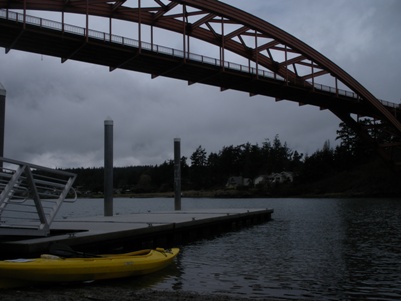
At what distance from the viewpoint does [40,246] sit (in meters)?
9.58

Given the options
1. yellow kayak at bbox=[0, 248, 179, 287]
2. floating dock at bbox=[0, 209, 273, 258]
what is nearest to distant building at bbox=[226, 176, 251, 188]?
floating dock at bbox=[0, 209, 273, 258]

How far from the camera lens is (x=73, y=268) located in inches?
343

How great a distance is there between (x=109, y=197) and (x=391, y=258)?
1025 centimetres

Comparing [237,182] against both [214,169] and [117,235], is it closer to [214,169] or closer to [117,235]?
[214,169]

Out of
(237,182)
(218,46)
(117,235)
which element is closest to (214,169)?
(237,182)

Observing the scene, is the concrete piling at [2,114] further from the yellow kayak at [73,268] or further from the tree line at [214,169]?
the tree line at [214,169]

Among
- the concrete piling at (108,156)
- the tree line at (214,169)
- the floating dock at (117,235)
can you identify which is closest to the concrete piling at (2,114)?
the floating dock at (117,235)

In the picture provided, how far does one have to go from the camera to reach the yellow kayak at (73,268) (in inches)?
325

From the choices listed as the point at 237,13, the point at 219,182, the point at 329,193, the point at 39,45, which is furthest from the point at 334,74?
the point at 219,182

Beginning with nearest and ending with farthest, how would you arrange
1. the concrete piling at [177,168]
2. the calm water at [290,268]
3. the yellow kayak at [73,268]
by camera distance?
the yellow kayak at [73,268], the calm water at [290,268], the concrete piling at [177,168]

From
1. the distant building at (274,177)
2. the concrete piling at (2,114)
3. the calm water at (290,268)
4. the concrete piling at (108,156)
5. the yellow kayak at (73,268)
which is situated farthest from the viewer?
the distant building at (274,177)

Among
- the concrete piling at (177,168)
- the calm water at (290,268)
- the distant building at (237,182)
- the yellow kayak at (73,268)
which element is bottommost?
the calm water at (290,268)

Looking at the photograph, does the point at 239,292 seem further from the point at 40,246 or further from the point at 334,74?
the point at 334,74

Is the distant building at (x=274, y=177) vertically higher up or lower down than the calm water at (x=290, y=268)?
higher up
